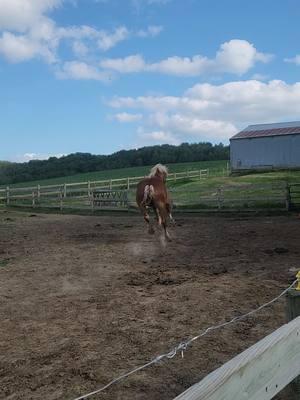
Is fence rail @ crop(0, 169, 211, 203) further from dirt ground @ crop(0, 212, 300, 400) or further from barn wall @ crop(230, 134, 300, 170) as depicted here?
dirt ground @ crop(0, 212, 300, 400)

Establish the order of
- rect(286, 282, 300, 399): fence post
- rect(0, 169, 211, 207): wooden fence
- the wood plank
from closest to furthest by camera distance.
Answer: the wood plank → rect(286, 282, 300, 399): fence post → rect(0, 169, 211, 207): wooden fence

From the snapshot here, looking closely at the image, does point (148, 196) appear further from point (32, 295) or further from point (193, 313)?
point (193, 313)

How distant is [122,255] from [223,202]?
10778mm

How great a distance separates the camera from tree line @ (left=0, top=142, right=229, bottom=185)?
85.0 m

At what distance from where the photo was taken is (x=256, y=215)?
17172 millimetres

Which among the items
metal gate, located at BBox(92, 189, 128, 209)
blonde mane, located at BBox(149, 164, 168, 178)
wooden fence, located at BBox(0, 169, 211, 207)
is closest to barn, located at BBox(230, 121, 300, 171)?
wooden fence, located at BBox(0, 169, 211, 207)

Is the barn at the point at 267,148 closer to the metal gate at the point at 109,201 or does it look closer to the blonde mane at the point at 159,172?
the metal gate at the point at 109,201

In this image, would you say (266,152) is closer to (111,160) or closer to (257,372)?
(257,372)

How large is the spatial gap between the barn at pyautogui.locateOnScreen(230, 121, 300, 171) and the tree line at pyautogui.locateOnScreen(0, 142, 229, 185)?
129ft

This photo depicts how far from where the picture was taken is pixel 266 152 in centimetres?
4075

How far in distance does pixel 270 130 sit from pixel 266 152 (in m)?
2.57

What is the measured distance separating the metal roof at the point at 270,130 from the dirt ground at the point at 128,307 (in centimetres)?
3040

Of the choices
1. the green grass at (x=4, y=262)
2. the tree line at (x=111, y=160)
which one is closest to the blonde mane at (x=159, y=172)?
the green grass at (x=4, y=262)

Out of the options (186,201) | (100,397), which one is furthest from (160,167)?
(186,201)
